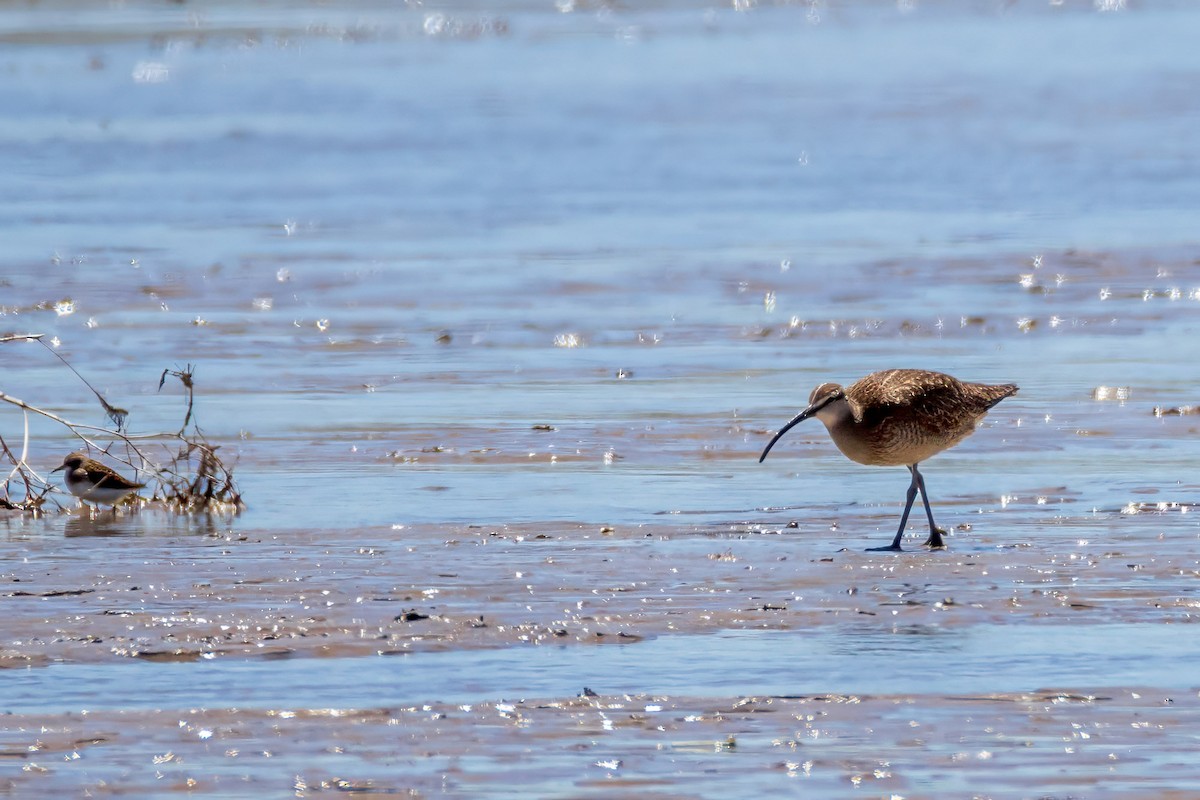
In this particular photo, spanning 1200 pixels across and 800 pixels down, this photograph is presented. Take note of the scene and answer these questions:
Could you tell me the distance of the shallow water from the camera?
713 centimetres

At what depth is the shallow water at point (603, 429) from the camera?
23.4ft

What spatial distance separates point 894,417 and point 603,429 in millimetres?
2760

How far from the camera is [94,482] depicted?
10.7m

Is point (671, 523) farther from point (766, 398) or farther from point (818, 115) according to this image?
point (818, 115)

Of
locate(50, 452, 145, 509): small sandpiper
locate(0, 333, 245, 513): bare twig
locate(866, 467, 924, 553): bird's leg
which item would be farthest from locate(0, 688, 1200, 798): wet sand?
locate(50, 452, 145, 509): small sandpiper

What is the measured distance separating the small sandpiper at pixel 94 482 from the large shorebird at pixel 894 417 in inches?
123

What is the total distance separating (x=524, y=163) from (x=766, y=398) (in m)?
13.8

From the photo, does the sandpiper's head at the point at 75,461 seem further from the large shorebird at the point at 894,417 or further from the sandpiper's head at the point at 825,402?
the sandpiper's head at the point at 825,402

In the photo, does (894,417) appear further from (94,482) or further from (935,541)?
(94,482)

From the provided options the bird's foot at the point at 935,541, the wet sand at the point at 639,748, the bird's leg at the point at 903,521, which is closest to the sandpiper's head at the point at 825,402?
the bird's leg at the point at 903,521

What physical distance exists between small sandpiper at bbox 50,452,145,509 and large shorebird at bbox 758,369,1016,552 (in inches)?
123

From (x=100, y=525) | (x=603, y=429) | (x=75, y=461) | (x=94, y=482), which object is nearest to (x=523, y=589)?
(x=100, y=525)

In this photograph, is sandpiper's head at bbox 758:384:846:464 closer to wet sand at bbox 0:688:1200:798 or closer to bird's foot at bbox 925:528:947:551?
bird's foot at bbox 925:528:947:551

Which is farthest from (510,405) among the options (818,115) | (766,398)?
(818,115)
